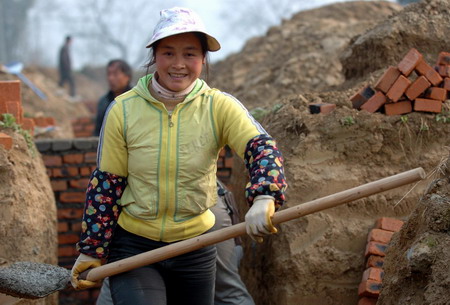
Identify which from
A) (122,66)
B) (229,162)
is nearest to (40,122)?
(122,66)

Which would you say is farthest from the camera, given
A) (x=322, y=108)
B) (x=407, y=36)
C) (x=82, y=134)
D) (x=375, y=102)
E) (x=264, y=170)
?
(x=82, y=134)

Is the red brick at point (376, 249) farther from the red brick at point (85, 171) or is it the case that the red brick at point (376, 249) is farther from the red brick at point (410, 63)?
the red brick at point (85, 171)

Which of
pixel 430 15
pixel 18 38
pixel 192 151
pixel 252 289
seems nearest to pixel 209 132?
pixel 192 151

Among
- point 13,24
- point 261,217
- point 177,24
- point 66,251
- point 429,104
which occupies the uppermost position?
point 13,24

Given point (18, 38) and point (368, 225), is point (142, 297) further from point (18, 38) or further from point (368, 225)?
point (18, 38)

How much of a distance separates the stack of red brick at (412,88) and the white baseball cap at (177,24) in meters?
1.81

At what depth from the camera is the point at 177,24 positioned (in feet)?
9.97

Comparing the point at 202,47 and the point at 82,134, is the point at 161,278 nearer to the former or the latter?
the point at 202,47

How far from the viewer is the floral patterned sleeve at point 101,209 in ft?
10.3

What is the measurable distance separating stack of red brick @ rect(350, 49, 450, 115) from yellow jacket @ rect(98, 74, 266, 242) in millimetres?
1794

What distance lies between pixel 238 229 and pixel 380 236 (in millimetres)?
1616

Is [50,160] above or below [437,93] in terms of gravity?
below

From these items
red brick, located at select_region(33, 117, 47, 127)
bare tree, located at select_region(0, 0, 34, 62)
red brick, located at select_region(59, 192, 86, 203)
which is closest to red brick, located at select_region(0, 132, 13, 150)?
red brick, located at select_region(59, 192, 86, 203)

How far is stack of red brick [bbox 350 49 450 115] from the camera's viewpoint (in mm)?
4562
